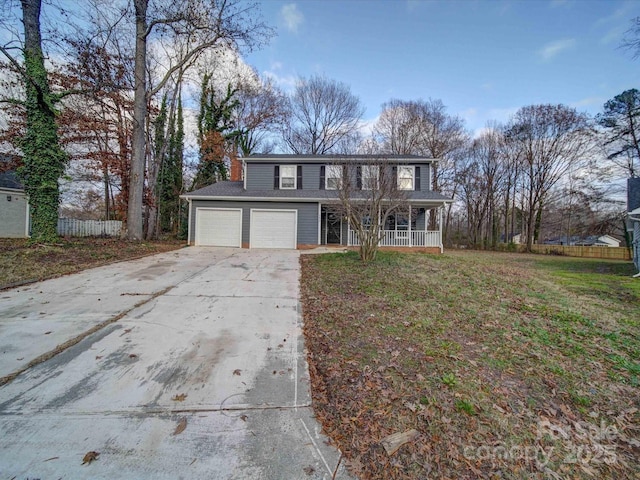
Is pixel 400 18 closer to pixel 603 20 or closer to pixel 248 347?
pixel 603 20

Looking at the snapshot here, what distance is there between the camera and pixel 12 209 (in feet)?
50.8

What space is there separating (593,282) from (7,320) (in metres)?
12.4

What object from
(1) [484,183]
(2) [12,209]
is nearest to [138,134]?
(2) [12,209]

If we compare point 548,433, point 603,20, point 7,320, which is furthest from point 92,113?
point 603,20

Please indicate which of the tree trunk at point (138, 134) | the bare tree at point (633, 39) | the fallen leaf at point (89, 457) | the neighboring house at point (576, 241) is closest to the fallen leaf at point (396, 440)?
the fallen leaf at point (89, 457)

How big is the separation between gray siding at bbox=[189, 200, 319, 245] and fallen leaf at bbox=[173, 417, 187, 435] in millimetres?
11261

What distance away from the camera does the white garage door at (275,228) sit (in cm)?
1320

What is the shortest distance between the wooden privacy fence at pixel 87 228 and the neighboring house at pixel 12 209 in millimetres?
2595

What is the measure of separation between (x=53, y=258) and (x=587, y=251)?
107 ft

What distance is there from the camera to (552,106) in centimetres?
2189

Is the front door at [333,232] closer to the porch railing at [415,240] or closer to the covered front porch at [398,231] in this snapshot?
the covered front porch at [398,231]

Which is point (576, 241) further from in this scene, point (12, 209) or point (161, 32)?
point (12, 209)

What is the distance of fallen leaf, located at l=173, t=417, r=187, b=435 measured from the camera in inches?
76.2

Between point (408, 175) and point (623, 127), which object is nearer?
point (408, 175)
